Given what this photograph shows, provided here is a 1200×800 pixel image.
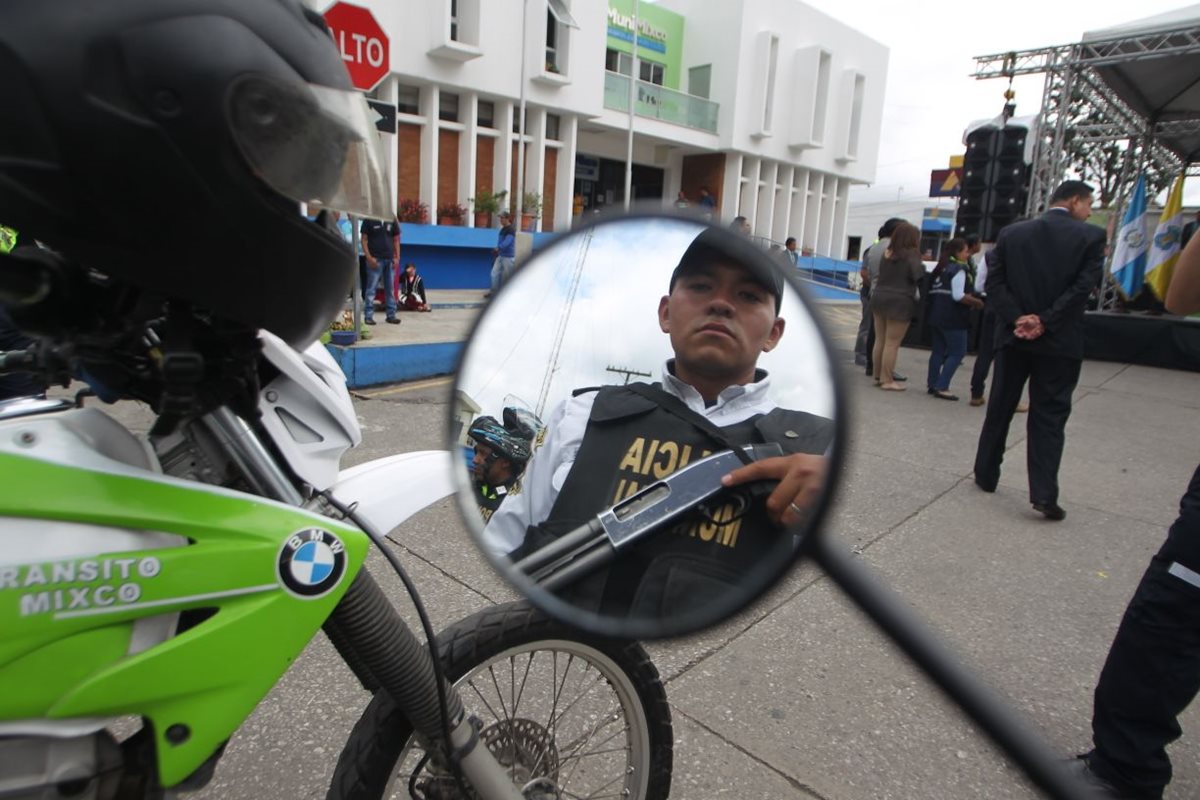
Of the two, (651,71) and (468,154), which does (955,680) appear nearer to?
(468,154)

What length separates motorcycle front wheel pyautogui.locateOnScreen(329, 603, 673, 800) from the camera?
151cm

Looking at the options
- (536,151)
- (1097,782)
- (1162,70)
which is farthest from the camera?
(536,151)

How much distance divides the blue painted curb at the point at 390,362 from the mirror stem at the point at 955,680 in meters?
6.00

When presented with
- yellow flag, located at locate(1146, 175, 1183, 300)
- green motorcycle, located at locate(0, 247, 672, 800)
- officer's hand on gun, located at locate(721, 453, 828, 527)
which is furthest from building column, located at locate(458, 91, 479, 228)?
officer's hand on gun, located at locate(721, 453, 828, 527)

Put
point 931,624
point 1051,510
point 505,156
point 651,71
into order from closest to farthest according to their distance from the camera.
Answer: point 931,624 < point 1051,510 < point 505,156 < point 651,71

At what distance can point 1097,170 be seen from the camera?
2359cm

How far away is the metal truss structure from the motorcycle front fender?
11656 millimetres

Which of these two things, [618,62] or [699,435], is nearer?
[699,435]

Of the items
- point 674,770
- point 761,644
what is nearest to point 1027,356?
point 761,644

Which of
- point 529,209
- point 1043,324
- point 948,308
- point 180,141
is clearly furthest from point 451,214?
point 180,141

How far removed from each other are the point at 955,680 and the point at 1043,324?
4340mm

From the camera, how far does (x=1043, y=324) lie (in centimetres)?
420

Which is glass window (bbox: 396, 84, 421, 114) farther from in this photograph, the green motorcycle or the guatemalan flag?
the green motorcycle

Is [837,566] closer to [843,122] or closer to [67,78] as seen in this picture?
[67,78]
